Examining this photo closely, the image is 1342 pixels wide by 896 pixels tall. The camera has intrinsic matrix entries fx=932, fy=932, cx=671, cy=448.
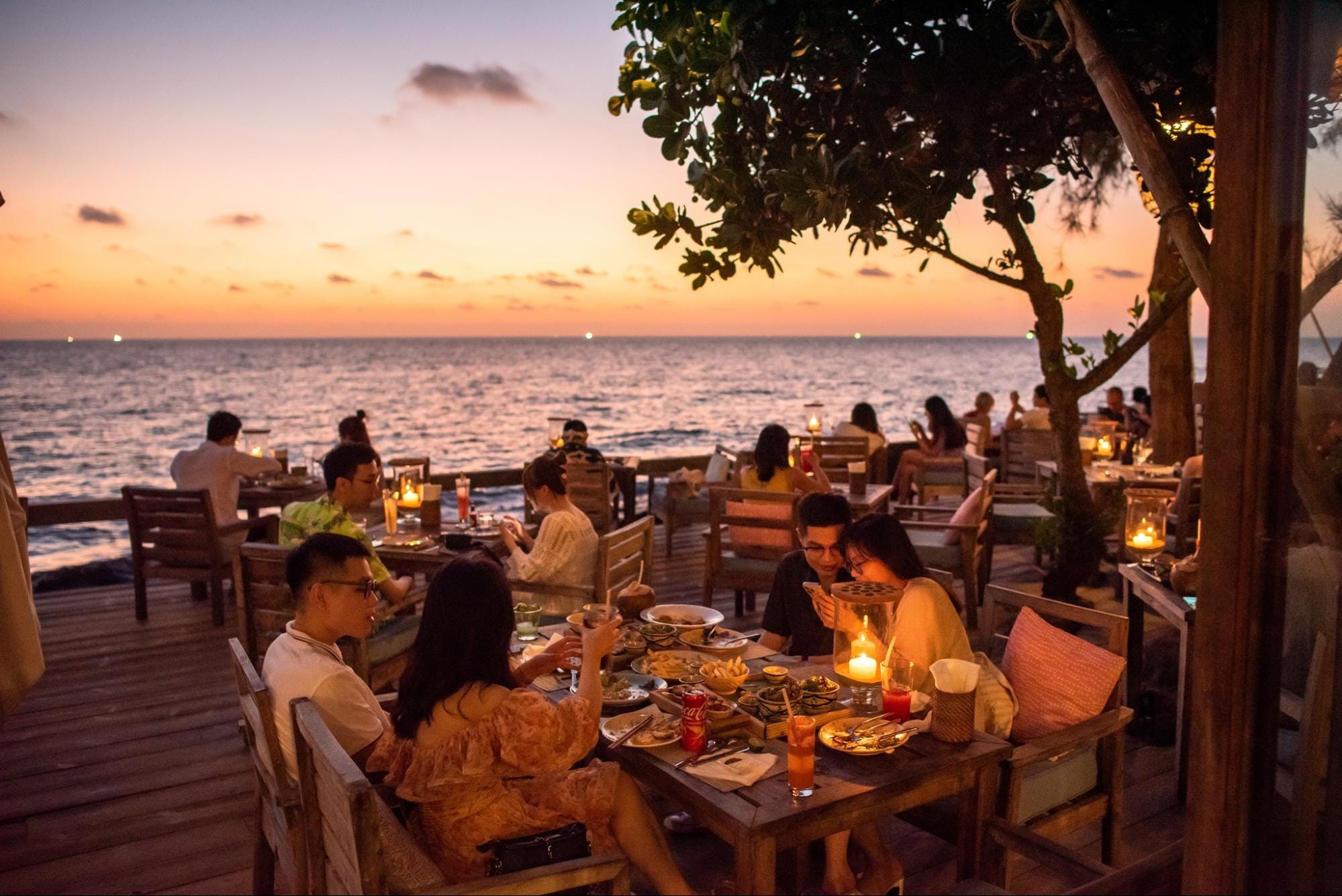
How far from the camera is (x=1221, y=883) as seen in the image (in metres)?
1.50

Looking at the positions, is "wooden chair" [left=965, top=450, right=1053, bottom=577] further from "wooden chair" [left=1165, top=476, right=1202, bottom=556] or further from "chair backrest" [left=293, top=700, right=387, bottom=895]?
"chair backrest" [left=293, top=700, right=387, bottom=895]

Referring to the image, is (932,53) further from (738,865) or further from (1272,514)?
(738,865)

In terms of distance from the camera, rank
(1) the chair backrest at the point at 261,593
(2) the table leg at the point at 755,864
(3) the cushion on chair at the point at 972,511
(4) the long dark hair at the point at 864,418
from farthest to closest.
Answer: (4) the long dark hair at the point at 864,418 → (3) the cushion on chair at the point at 972,511 → (1) the chair backrest at the point at 261,593 → (2) the table leg at the point at 755,864

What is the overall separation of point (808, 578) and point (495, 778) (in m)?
1.83

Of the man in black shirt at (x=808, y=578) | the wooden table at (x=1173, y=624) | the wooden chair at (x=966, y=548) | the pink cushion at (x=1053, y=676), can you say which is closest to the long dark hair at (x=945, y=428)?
the wooden chair at (x=966, y=548)

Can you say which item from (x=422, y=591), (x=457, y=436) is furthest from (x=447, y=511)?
(x=457, y=436)

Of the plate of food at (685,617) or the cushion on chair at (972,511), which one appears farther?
the cushion on chair at (972,511)

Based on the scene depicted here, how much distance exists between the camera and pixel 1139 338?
15.1ft

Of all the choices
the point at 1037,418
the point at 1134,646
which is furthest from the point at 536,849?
the point at 1037,418

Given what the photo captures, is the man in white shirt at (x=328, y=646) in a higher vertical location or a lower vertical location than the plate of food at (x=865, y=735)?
higher

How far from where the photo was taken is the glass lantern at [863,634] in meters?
2.70

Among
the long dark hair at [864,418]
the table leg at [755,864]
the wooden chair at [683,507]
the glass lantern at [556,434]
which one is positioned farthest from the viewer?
the long dark hair at [864,418]

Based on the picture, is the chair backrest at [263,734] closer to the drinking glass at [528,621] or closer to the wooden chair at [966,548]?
the drinking glass at [528,621]

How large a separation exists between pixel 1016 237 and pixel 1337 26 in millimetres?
3609
